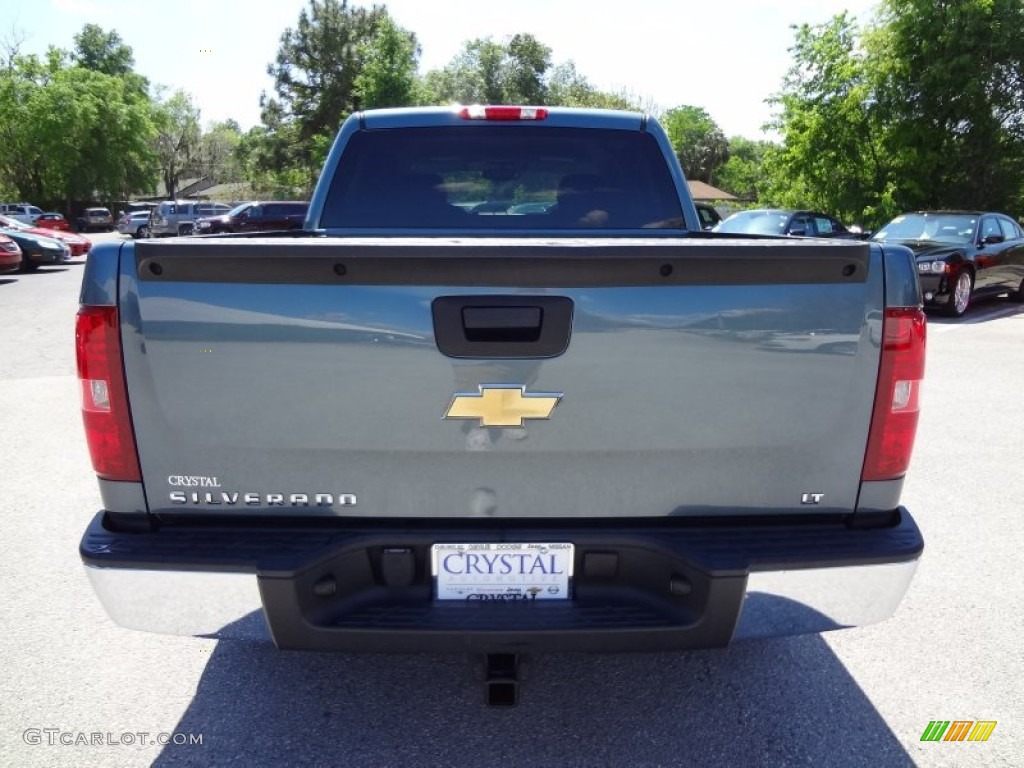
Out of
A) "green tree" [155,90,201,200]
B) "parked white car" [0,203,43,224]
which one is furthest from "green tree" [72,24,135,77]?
"parked white car" [0,203,43,224]

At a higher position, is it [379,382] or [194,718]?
[379,382]

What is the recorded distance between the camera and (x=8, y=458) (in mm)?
5668

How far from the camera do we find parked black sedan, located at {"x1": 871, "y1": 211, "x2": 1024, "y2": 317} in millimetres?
12625

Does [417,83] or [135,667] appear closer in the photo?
[135,667]

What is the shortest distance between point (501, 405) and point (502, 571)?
0.47 metres

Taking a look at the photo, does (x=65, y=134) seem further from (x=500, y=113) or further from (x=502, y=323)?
(x=502, y=323)

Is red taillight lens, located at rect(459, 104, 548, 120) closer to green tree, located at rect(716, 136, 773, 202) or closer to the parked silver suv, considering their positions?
the parked silver suv

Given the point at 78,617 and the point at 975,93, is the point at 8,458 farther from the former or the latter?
the point at 975,93

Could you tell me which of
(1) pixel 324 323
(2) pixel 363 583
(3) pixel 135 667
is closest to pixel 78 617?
(3) pixel 135 667

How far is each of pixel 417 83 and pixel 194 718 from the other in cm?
4478

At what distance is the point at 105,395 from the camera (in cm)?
212

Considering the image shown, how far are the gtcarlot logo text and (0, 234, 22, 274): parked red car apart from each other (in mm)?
18473

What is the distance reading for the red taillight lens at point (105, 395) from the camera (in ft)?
6.82

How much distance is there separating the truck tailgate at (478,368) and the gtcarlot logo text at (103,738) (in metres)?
0.95
